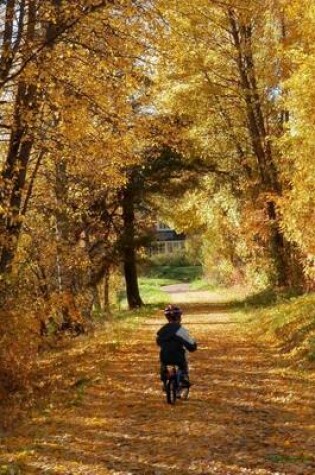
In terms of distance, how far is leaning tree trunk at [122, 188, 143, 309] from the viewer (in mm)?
27764

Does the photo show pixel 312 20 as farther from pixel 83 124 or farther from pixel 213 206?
pixel 213 206

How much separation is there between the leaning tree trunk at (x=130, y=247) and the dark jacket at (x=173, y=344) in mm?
17366

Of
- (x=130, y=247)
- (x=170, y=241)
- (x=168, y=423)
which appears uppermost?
(x=170, y=241)

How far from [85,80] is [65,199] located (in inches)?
320

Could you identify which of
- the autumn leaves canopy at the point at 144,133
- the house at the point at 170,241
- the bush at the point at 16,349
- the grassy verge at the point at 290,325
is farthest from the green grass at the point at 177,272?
the bush at the point at 16,349

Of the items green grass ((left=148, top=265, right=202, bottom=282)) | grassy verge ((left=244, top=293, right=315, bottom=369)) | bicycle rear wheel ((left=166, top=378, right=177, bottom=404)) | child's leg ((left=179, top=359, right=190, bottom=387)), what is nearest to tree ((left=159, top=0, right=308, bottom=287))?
grassy verge ((left=244, top=293, right=315, bottom=369))

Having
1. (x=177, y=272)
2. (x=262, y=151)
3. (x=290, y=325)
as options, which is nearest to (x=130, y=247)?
(x=262, y=151)

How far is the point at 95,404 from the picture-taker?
34.7 ft

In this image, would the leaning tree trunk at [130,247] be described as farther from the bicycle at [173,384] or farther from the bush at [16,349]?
the bicycle at [173,384]

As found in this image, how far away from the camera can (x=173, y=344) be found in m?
10.1

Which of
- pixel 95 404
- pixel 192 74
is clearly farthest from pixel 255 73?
pixel 95 404

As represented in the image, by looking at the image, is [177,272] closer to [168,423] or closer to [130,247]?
[130,247]

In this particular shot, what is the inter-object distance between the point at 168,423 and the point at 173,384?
3.56 ft

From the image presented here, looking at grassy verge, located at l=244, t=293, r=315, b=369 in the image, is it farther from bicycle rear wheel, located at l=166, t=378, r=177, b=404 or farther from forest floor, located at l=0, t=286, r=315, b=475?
bicycle rear wheel, located at l=166, t=378, r=177, b=404
